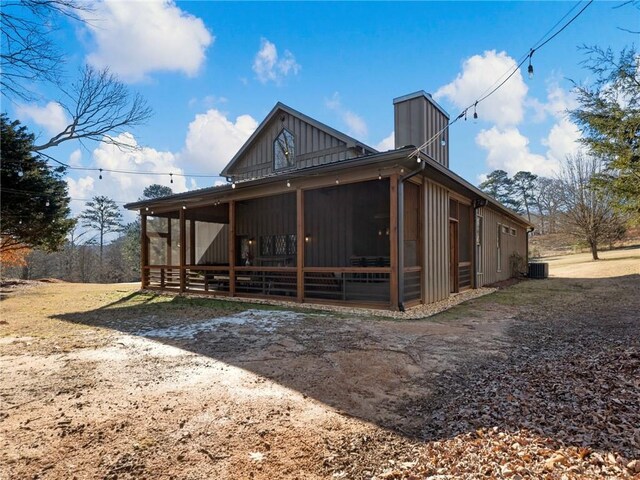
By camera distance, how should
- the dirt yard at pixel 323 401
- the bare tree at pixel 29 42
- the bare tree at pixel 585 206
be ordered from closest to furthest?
the dirt yard at pixel 323 401 < the bare tree at pixel 29 42 < the bare tree at pixel 585 206

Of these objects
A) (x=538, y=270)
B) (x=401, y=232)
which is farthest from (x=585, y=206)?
(x=401, y=232)

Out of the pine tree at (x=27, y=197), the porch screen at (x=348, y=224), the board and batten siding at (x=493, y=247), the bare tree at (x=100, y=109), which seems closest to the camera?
the bare tree at (x=100, y=109)

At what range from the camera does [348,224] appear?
437 inches

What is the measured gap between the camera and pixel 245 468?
6.53 feet

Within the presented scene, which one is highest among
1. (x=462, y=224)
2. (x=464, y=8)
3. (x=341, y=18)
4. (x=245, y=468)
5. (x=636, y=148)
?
(x=341, y=18)

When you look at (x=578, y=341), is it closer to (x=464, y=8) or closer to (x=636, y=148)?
(x=464, y=8)

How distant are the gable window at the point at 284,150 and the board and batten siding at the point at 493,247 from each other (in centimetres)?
696

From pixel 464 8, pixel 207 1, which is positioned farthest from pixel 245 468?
pixel 207 1

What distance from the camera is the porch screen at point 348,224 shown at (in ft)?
34.2

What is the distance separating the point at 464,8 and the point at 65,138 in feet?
36.6

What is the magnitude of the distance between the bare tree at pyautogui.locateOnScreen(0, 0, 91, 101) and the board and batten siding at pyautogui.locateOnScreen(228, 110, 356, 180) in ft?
21.4

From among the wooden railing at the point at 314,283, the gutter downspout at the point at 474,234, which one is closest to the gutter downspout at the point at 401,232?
the wooden railing at the point at 314,283

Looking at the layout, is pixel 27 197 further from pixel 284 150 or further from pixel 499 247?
pixel 499 247

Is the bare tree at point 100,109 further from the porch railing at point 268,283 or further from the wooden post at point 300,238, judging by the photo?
the wooden post at point 300,238
